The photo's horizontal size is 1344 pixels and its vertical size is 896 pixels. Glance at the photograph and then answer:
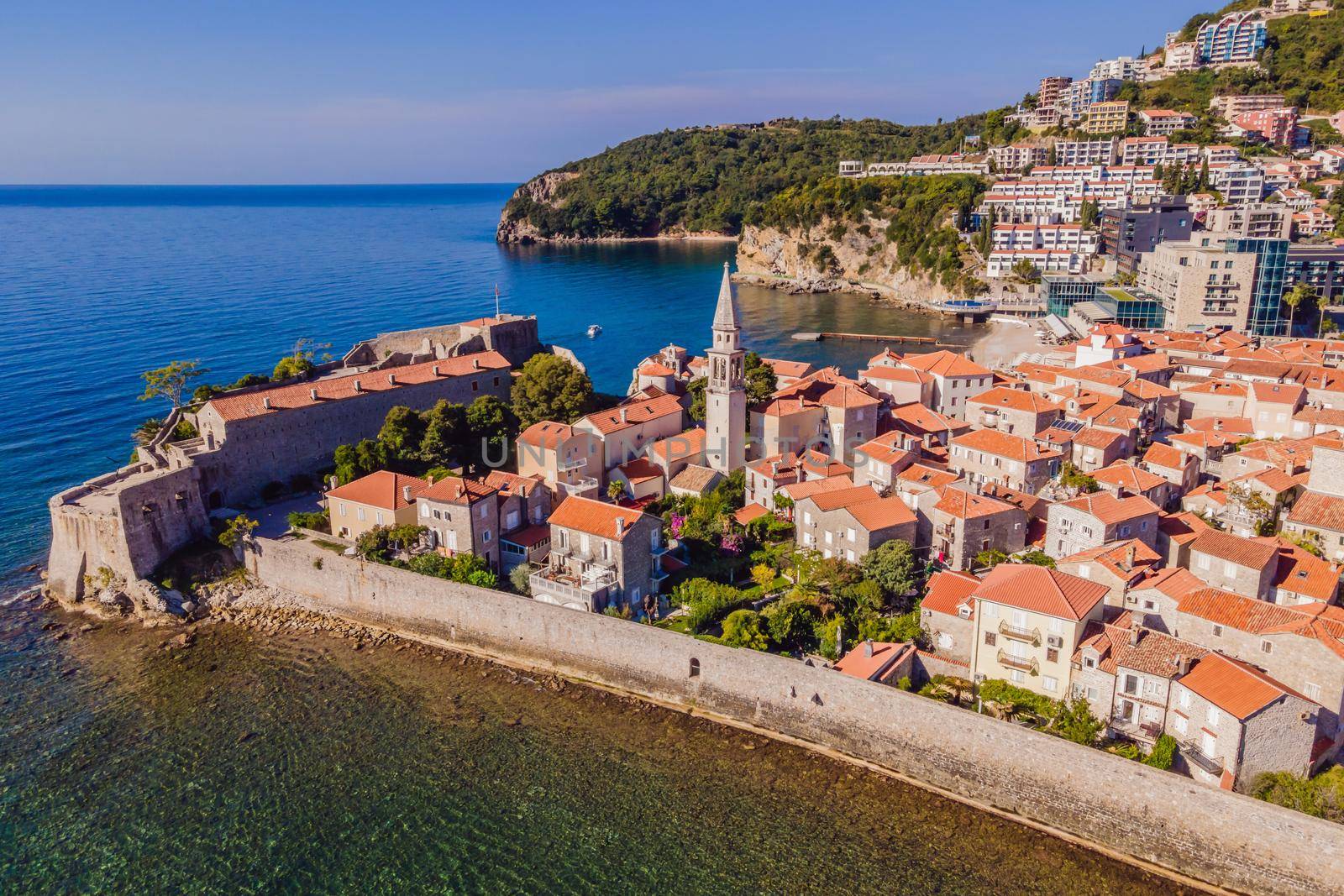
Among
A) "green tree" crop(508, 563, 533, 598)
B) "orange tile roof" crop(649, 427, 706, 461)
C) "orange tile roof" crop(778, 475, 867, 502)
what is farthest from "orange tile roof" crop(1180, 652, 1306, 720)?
"orange tile roof" crop(649, 427, 706, 461)

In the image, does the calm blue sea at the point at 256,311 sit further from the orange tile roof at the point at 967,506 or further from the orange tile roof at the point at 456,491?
the orange tile roof at the point at 967,506

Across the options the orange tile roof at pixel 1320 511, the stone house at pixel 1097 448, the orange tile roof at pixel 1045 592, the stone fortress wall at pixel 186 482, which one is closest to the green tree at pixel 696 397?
the stone fortress wall at pixel 186 482

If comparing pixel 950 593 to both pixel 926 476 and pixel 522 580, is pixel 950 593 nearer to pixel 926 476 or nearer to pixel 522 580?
pixel 926 476

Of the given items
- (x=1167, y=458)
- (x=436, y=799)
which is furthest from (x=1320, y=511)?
(x=436, y=799)

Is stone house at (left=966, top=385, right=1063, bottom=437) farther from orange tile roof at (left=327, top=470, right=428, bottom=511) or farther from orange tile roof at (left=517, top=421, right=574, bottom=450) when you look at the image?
orange tile roof at (left=327, top=470, right=428, bottom=511)

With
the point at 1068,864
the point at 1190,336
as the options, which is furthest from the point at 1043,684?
the point at 1190,336

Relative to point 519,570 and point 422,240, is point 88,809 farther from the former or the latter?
point 422,240
